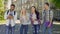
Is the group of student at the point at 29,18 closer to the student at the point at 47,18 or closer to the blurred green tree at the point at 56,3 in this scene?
the student at the point at 47,18

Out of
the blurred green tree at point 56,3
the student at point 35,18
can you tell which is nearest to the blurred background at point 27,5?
the blurred green tree at point 56,3

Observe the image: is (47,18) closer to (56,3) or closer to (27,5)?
(27,5)

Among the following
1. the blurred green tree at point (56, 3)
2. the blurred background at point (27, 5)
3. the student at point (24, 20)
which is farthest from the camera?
the blurred green tree at point (56, 3)

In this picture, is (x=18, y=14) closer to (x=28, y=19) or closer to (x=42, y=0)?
(x=28, y=19)

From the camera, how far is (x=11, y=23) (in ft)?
22.2

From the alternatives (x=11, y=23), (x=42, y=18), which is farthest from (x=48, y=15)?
(x=11, y=23)

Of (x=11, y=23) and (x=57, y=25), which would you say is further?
(x=57, y=25)

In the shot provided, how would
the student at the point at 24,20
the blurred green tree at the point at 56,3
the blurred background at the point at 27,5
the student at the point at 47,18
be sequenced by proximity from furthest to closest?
the blurred green tree at the point at 56,3, the blurred background at the point at 27,5, the student at the point at 24,20, the student at the point at 47,18

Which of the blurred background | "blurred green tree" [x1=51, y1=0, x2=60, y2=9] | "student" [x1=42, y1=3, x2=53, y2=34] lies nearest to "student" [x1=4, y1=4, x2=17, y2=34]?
the blurred background

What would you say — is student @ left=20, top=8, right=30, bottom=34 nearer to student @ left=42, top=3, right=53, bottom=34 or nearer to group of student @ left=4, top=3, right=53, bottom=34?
group of student @ left=4, top=3, right=53, bottom=34

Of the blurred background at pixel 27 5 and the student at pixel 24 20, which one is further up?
the blurred background at pixel 27 5

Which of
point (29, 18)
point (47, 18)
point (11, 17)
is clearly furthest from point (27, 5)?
point (47, 18)

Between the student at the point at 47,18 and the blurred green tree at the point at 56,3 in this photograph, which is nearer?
the student at the point at 47,18

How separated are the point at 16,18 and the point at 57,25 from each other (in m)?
3.60
